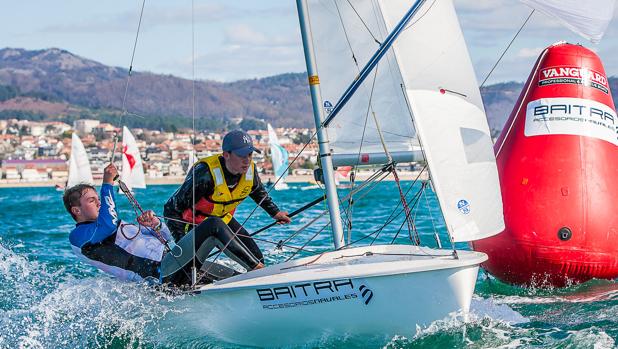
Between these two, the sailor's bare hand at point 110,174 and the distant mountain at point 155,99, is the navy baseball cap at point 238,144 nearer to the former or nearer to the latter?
the sailor's bare hand at point 110,174

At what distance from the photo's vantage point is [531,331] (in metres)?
6.19

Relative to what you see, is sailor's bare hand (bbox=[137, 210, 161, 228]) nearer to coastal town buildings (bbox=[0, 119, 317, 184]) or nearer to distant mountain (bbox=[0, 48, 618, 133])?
coastal town buildings (bbox=[0, 119, 317, 184])

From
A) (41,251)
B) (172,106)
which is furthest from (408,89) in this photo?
(172,106)

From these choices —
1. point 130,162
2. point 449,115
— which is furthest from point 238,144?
point 130,162

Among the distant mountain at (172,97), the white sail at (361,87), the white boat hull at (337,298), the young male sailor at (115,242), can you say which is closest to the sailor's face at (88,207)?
the young male sailor at (115,242)

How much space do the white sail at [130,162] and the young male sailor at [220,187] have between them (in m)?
25.1

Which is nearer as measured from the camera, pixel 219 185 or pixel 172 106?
pixel 219 185

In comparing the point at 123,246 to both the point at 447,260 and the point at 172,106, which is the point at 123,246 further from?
the point at 172,106

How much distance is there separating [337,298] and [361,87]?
253 centimetres

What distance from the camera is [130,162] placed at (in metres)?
33.8

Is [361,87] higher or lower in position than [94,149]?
lower

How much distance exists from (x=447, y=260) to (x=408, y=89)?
3.82 ft

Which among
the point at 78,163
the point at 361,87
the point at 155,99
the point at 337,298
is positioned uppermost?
the point at 155,99

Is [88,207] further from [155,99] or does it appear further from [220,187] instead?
[155,99]
